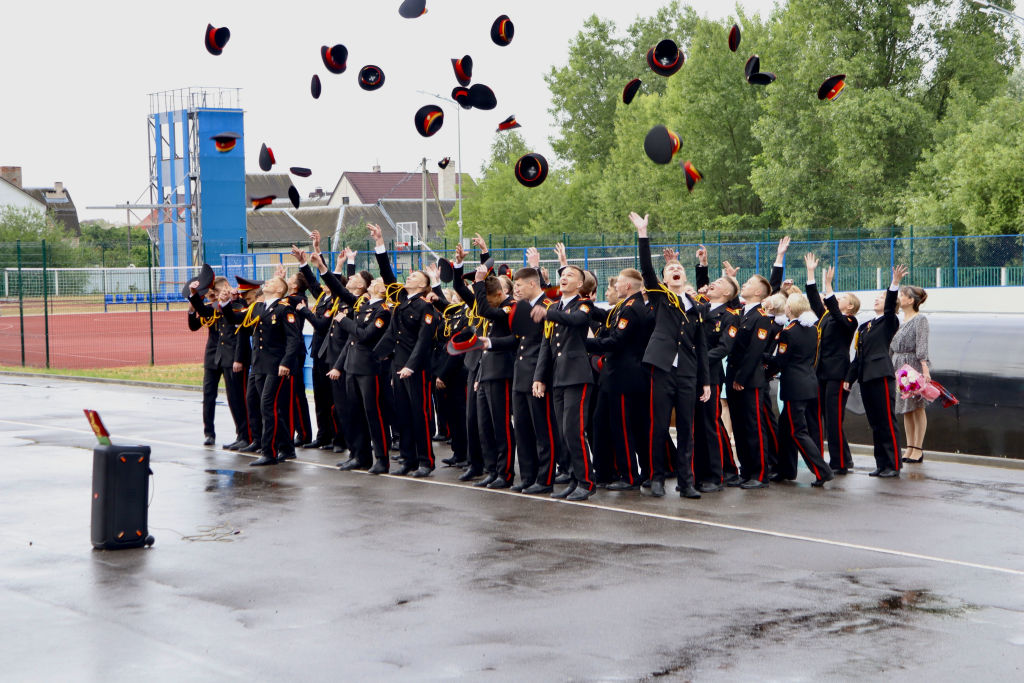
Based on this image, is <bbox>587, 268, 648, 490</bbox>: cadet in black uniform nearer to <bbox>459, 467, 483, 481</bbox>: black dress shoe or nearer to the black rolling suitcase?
<bbox>459, 467, 483, 481</bbox>: black dress shoe

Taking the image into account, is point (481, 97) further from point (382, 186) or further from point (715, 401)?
point (382, 186)

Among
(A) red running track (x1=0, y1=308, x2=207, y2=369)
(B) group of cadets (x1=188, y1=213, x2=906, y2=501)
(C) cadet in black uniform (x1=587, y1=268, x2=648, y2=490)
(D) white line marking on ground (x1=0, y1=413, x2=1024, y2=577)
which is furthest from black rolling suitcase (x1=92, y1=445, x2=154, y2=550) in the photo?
(A) red running track (x1=0, y1=308, x2=207, y2=369)

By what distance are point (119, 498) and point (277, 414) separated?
4.29 metres

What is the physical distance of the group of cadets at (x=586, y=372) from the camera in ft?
32.8

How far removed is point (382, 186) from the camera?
334 ft

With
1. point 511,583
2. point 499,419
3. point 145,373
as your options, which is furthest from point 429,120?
point 145,373

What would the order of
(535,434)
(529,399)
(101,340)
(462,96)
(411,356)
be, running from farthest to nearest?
(101,340) < (462,96) < (411,356) < (535,434) < (529,399)

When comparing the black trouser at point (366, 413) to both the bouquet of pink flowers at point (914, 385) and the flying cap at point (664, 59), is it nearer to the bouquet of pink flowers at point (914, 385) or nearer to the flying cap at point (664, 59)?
the flying cap at point (664, 59)

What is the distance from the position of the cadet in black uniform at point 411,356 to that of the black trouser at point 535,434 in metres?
1.25

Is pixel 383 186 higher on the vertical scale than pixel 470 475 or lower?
higher

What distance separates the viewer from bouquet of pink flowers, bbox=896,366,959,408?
38.0ft

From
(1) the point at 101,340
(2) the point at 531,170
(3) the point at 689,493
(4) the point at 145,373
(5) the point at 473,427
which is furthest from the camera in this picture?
(1) the point at 101,340

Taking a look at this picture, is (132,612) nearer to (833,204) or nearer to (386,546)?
(386,546)

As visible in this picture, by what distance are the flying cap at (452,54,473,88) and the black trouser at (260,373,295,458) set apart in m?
3.56
